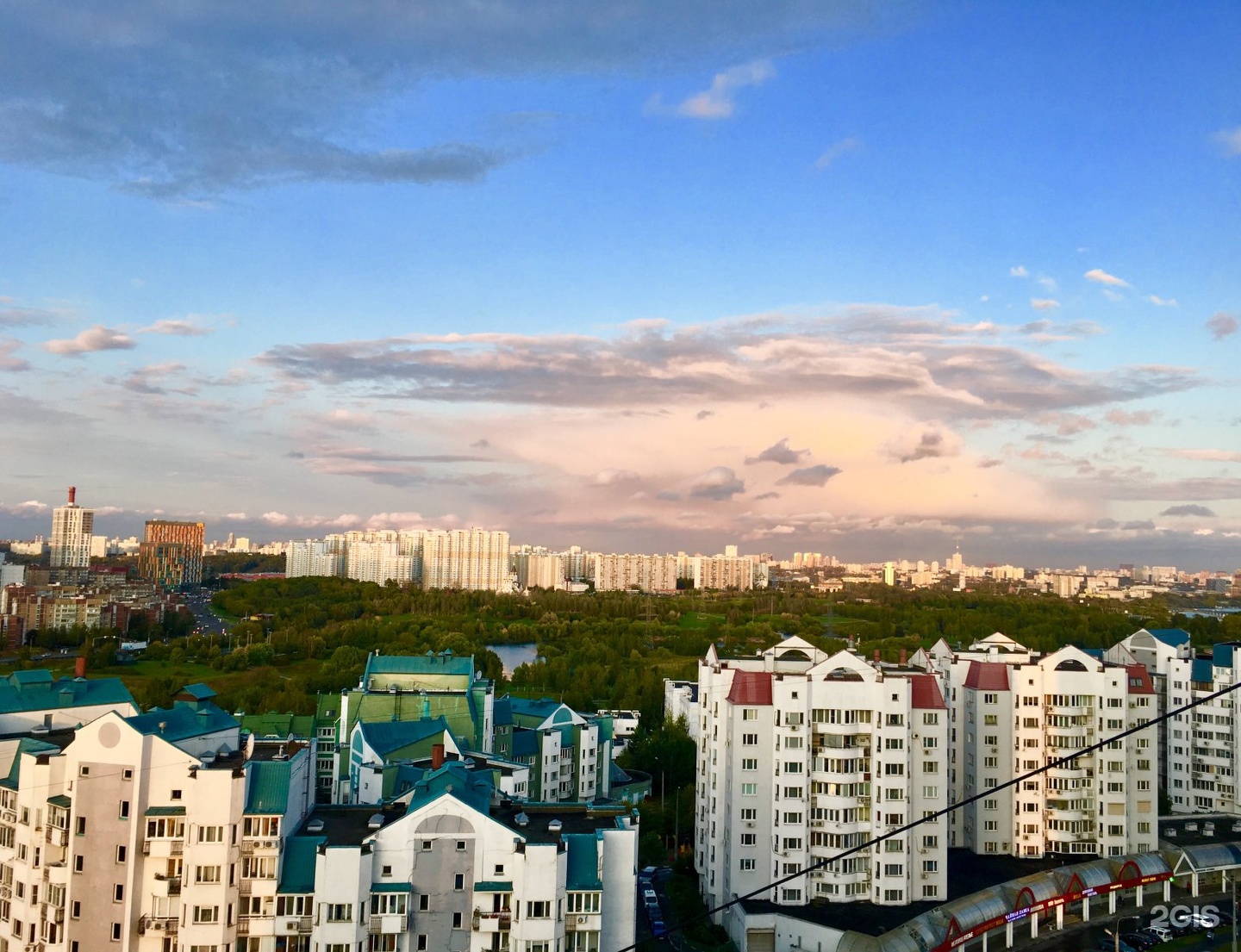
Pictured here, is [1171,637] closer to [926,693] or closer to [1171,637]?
[1171,637]

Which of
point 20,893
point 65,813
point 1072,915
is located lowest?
point 1072,915

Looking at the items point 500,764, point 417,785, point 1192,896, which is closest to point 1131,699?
point 1192,896

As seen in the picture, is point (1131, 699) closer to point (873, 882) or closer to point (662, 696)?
point (873, 882)

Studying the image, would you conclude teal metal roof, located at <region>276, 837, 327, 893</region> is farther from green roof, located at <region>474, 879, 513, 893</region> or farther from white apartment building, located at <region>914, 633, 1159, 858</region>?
white apartment building, located at <region>914, 633, 1159, 858</region>

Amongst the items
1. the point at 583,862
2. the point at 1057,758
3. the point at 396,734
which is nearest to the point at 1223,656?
the point at 1057,758

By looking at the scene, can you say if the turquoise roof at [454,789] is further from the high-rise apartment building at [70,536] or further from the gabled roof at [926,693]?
the high-rise apartment building at [70,536]
